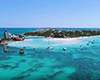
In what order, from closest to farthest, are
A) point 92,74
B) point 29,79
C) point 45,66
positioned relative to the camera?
point 29,79 < point 92,74 < point 45,66

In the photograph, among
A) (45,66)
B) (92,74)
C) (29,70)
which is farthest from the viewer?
(45,66)

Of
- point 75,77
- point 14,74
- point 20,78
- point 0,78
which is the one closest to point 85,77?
point 75,77

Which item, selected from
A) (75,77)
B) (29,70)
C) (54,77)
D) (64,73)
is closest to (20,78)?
(29,70)

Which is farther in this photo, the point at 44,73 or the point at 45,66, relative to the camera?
the point at 45,66

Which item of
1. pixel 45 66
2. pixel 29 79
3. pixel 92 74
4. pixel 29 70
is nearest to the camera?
pixel 29 79

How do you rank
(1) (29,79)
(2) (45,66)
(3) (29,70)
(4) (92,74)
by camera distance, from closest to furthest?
1. (1) (29,79)
2. (4) (92,74)
3. (3) (29,70)
4. (2) (45,66)

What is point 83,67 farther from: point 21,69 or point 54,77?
point 21,69

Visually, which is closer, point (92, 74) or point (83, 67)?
point (92, 74)

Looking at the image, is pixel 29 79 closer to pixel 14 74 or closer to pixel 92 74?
pixel 14 74

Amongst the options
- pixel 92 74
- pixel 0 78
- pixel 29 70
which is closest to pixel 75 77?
pixel 92 74

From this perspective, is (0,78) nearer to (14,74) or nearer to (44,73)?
(14,74)
